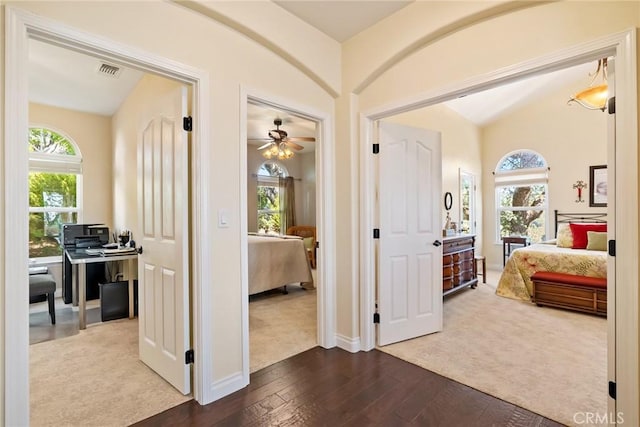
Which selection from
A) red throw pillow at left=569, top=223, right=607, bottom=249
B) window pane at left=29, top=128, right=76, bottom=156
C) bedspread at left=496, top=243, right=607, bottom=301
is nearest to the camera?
bedspread at left=496, top=243, right=607, bottom=301

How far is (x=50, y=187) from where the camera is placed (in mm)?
4641

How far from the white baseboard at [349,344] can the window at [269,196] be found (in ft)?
17.3

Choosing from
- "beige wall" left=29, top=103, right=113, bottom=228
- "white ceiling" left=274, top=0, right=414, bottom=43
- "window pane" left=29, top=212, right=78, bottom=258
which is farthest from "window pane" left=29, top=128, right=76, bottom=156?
"white ceiling" left=274, top=0, right=414, bottom=43

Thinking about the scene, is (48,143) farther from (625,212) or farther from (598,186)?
(598,186)

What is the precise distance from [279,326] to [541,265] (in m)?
3.67

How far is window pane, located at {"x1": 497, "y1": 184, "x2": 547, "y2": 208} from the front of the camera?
251 inches

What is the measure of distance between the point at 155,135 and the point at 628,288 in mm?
3063

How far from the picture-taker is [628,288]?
1.52 m

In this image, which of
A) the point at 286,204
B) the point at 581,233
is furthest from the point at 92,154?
the point at 581,233

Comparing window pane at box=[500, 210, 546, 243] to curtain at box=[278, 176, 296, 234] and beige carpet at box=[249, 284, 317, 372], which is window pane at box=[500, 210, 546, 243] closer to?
beige carpet at box=[249, 284, 317, 372]

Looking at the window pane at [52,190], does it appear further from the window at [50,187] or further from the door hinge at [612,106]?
the door hinge at [612,106]

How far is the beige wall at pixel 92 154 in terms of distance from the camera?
15.3 ft

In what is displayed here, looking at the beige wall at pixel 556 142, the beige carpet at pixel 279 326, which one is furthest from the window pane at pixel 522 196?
the beige carpet at pixel 279 326

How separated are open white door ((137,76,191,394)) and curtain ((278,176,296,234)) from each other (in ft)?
18.5
